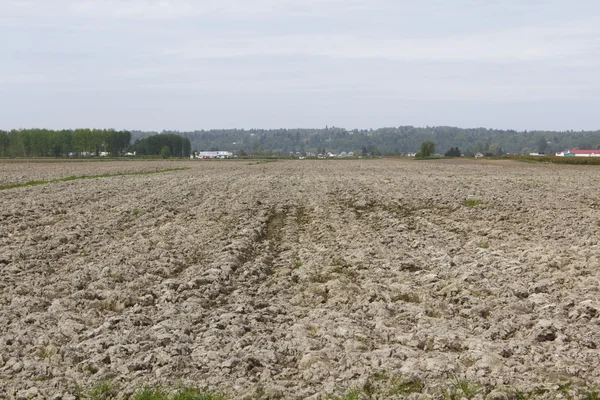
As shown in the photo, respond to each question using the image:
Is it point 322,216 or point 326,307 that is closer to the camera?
point 326,307

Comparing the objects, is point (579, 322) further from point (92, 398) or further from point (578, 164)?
Result: point (578, 164)

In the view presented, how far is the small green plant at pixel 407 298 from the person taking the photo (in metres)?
10.0

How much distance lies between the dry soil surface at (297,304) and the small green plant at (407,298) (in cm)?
3

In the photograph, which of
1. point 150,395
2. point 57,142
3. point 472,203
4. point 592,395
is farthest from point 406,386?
point 57,142

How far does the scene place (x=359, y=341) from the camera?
306 inches

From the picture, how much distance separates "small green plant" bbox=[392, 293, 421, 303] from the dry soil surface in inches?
1.3

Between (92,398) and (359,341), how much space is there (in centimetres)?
319

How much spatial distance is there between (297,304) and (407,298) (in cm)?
178

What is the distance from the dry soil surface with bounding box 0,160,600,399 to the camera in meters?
6.82

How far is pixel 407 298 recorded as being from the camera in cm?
1013

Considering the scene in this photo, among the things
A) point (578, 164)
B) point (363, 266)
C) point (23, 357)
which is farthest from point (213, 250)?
point (578, 164)

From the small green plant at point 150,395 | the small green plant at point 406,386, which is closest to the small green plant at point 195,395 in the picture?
the small green plant at point 150,395

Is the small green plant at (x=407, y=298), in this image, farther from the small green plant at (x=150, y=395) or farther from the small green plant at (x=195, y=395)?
the small green plant at (x=150, y=395)

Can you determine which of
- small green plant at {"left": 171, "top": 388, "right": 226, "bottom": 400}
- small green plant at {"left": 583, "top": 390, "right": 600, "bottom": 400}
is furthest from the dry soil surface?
small green plant at {"left": 583, "top": 390, "right": 600, "bottom": 400}
